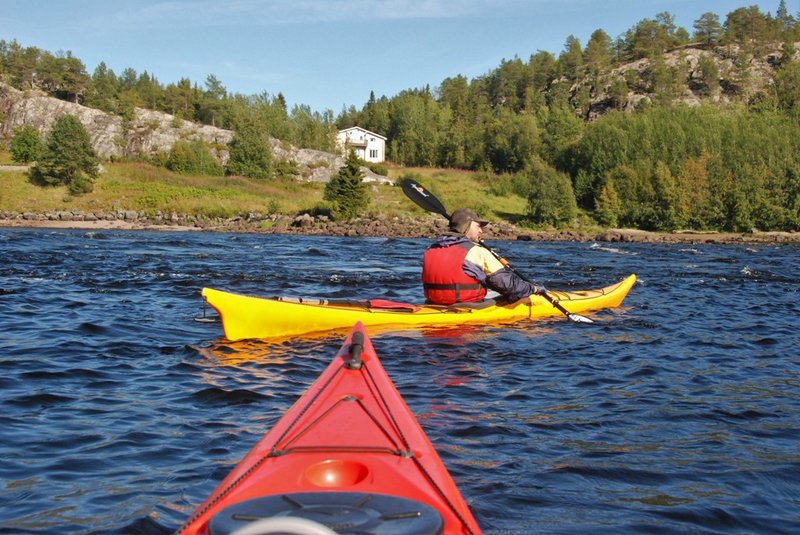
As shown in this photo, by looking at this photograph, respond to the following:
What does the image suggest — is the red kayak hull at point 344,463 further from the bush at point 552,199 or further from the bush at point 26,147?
the bush at point 26,147

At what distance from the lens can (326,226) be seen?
1153 inches

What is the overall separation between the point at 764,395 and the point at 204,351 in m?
4.39

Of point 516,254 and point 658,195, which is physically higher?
point 658,195

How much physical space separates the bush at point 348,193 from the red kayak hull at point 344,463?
28208mm

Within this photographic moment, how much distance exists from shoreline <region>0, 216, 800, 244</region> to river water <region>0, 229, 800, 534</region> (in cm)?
1783

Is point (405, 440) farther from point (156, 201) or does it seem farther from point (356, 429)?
point (156, 201)

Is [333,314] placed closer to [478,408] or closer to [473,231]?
[473,231]

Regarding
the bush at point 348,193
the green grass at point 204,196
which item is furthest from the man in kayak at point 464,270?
the green grass at point 204,196

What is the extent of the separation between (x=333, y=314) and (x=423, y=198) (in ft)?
10.2

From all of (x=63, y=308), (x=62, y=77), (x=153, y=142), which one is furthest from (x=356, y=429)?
(x=62, y=77)

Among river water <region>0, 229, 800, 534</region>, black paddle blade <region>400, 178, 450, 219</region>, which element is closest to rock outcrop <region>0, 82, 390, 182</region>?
black paddle blade <region>400, 178, 450, 219</region>

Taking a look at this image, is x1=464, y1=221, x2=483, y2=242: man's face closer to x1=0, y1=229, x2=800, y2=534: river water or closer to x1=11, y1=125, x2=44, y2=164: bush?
x1=0, y1=229, x2=800, y2=534: river water

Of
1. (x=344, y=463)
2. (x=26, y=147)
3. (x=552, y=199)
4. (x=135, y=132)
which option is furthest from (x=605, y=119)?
(x=344, y=463)

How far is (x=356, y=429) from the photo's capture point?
2793 millimetres
